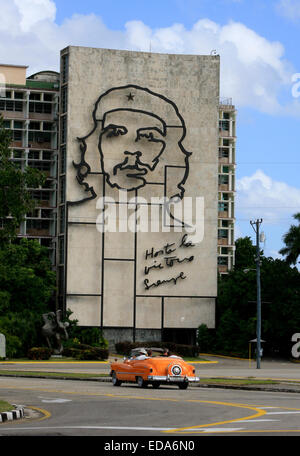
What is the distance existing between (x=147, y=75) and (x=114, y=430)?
77447mm

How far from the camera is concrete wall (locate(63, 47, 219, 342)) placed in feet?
288

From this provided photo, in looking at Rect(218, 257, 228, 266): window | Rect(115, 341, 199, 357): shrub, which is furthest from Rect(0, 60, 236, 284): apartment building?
Rect(218, 257, 228, 266): window

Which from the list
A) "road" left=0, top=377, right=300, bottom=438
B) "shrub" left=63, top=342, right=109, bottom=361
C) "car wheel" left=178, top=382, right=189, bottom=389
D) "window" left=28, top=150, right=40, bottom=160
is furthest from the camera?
"window" left=28, top=150, right=40, bottom=160

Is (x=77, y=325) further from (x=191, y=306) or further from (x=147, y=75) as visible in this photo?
(x=147, y=75)

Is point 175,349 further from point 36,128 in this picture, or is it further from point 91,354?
point 36,128

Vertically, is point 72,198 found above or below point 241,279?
above

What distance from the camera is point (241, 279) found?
86.8 m

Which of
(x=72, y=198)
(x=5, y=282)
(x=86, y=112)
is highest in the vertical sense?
(x=86, y=112)

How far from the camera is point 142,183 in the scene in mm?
89188

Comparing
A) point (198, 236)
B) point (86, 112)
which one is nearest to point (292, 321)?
point (198, 236)

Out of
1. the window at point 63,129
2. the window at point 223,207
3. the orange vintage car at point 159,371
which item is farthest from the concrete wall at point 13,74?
the orange vintage car at point 159,371

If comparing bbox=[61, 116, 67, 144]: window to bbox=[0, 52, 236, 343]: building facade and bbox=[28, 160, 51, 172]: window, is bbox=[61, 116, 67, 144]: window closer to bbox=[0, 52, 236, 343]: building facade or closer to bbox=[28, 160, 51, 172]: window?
bbox=[0, 52, 236, 343]: building facade

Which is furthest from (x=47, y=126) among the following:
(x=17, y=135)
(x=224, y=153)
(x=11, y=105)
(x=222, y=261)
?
(x=224, y=153)

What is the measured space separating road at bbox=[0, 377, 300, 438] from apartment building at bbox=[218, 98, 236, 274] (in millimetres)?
109790
